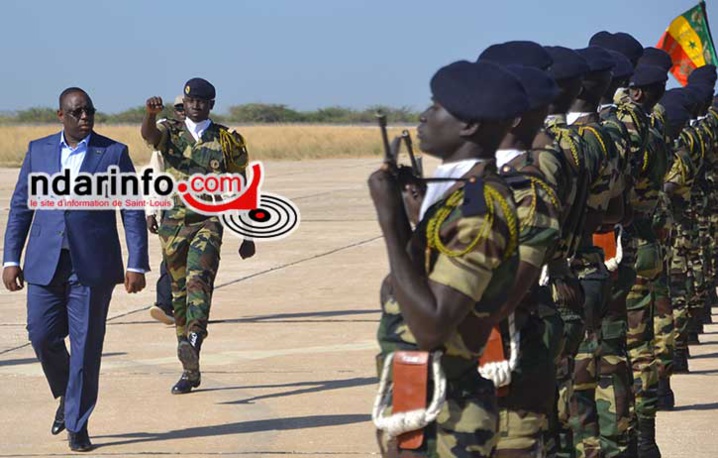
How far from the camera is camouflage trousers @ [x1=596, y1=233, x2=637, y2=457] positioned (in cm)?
683

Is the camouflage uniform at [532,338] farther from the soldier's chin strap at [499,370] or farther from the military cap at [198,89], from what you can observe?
the military cap at [198,89]

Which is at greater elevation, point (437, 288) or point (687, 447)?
point (437, 288)

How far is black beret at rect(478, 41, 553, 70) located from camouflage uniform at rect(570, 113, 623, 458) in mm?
754

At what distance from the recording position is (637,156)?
7.48m

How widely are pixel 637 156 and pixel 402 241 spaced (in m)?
3.87

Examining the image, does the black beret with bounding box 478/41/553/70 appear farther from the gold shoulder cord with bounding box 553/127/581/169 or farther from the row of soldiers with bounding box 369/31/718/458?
the gold shoulder cord with bounding box 553/127/581/169

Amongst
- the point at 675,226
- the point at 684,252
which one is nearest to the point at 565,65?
the point at 675,226

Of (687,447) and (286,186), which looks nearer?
(687,447)

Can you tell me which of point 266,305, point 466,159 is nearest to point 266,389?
point 266,305

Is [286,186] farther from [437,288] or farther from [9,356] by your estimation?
[437,288]

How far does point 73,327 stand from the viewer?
26.5 ft

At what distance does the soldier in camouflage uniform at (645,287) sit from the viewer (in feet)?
25.0

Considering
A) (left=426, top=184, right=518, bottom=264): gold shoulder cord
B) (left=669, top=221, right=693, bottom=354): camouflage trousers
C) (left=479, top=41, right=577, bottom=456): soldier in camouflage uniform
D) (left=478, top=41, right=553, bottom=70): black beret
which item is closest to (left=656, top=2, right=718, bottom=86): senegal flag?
(left=669, top=221, right=693, bottom=354): camouflage trousers

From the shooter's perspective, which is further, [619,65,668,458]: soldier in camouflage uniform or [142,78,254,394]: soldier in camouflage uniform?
[142,78,254,394]: soldier in camouflage uniform
